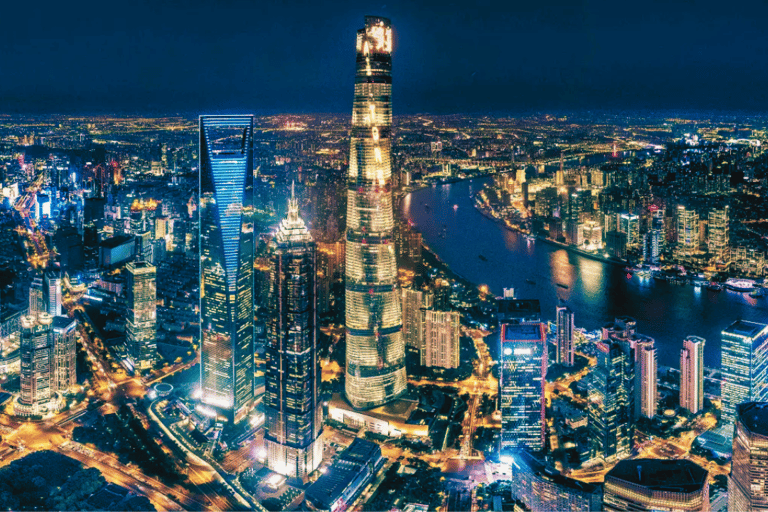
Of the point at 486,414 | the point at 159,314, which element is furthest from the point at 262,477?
the point at 159,314

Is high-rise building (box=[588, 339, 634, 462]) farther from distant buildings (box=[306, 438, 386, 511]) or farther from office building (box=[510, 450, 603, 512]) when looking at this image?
distant buildings (box=[306, 438, 386, 511])

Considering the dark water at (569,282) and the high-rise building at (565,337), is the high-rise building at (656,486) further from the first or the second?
the dark water at (569,282)

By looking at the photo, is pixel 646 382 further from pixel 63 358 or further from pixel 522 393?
pixel 63 358

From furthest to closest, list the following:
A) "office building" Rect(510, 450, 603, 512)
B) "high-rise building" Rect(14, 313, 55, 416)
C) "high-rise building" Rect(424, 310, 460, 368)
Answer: "high-rise building" Rect(424, 310, 460, 368) → "high-rise building" Rect(14, 313, 55, 416) → "office building" Rect(510, 450, 603, 512)

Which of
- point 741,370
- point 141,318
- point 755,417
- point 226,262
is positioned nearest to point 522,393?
point 755,417

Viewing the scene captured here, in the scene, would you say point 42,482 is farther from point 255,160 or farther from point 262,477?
point 255,160

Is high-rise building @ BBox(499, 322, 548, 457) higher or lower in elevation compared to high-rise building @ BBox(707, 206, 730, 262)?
lower

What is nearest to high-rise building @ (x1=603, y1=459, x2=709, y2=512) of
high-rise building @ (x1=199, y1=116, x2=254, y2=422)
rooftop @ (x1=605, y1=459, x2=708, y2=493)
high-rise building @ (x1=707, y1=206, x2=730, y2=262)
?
rooftop @ (x1=605, y1=459, x2=708, y2=493)
